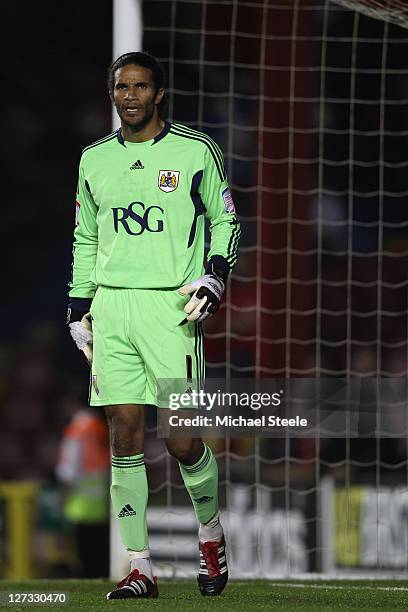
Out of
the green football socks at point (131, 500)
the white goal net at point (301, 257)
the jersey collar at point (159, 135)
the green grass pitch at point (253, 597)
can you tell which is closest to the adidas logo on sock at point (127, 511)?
the green football socks at point (131, 500)

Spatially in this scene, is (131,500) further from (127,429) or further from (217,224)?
(217,224)

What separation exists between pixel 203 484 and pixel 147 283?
73 centimetres

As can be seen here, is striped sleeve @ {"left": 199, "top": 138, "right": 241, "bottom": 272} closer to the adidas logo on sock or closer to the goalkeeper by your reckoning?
the goalkeeper

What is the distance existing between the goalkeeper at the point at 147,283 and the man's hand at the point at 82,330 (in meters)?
0.11

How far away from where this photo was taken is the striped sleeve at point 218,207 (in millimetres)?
5520

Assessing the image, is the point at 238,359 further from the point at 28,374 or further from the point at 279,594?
the point at 279,594

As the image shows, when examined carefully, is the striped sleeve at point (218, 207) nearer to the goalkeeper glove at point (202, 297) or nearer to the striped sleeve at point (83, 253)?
the goalkeeper glove at point (202, 297)

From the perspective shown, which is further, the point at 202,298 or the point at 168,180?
the point at 168,180

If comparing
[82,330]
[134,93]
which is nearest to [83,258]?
[82,330]

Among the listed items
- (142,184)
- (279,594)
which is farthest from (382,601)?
(142,184)

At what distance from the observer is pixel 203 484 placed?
18.0 ft

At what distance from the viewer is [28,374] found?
1335 centimetres

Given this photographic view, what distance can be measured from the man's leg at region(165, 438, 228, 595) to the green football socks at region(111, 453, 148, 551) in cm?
15

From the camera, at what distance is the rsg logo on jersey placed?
17.8 ft
